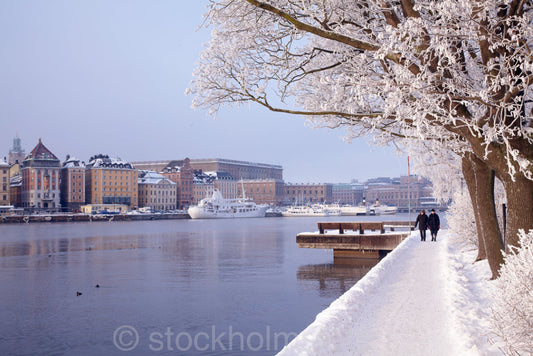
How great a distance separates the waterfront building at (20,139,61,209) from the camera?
130m

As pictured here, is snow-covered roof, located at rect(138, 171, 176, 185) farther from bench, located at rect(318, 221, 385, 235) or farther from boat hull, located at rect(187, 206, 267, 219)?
bench, located at rect(318, 221, 385, 235)

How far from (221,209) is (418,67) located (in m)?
128

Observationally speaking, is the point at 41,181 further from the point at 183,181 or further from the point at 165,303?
the point at 165,303

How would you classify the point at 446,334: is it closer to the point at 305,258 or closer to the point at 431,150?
the point at 431,150

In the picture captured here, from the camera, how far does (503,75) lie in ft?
25.8

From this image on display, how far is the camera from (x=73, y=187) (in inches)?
5340

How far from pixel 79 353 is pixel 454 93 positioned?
8993 millimetres

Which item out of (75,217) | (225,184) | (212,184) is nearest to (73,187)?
(75,217)

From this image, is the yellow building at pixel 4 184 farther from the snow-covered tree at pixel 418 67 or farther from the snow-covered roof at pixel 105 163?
the snow-covered tree at pixel 418 67

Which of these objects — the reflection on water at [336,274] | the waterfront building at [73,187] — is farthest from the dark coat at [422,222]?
the waterfront building at [73,187]

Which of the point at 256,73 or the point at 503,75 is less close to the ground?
the point at 256,73

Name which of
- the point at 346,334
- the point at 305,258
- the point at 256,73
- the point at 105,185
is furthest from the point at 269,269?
the point at 105,185

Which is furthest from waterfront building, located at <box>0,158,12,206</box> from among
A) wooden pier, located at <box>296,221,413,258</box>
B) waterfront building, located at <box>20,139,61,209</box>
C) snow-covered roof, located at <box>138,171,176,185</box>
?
wooden pier, located at <box>296,221,413,258</box>

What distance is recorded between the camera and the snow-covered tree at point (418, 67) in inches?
295
